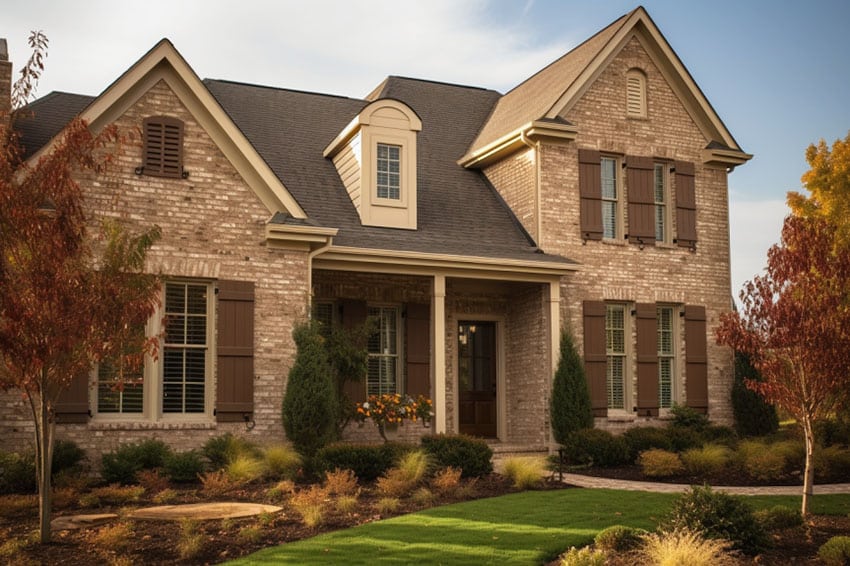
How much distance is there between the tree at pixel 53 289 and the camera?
8.73m

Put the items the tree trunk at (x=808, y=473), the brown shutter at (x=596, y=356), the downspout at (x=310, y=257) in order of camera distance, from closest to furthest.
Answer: the tree trunk at (x=808, y=473), the downspout at (x=310, y=257), the brown shutter at (x=596, y=356)

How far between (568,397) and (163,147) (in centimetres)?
837

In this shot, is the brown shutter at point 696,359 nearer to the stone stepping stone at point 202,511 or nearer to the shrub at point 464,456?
the shrub at point 464,456

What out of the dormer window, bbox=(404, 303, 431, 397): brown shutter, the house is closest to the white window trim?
the house

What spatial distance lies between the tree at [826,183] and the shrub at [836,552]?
1504cm

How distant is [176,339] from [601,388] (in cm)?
810

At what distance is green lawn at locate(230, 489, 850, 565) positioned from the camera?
8.70 meters

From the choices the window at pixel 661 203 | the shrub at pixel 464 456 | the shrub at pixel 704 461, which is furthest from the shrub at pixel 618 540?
the window at pixel 661 203

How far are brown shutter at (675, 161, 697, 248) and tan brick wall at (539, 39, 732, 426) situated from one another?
0.20 meters

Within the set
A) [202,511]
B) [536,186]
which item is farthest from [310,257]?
[202,511]

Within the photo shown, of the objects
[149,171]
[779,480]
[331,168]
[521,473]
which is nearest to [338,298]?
[331,168]

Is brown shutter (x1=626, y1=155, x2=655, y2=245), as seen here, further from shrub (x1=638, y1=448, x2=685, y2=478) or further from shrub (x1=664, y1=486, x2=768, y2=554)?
shrub (x1=664, y1=486, x2=768, y2=554)

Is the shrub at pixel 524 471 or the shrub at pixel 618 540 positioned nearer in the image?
the shrub at pixel 618 540

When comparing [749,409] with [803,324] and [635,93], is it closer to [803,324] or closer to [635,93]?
[635,93]
